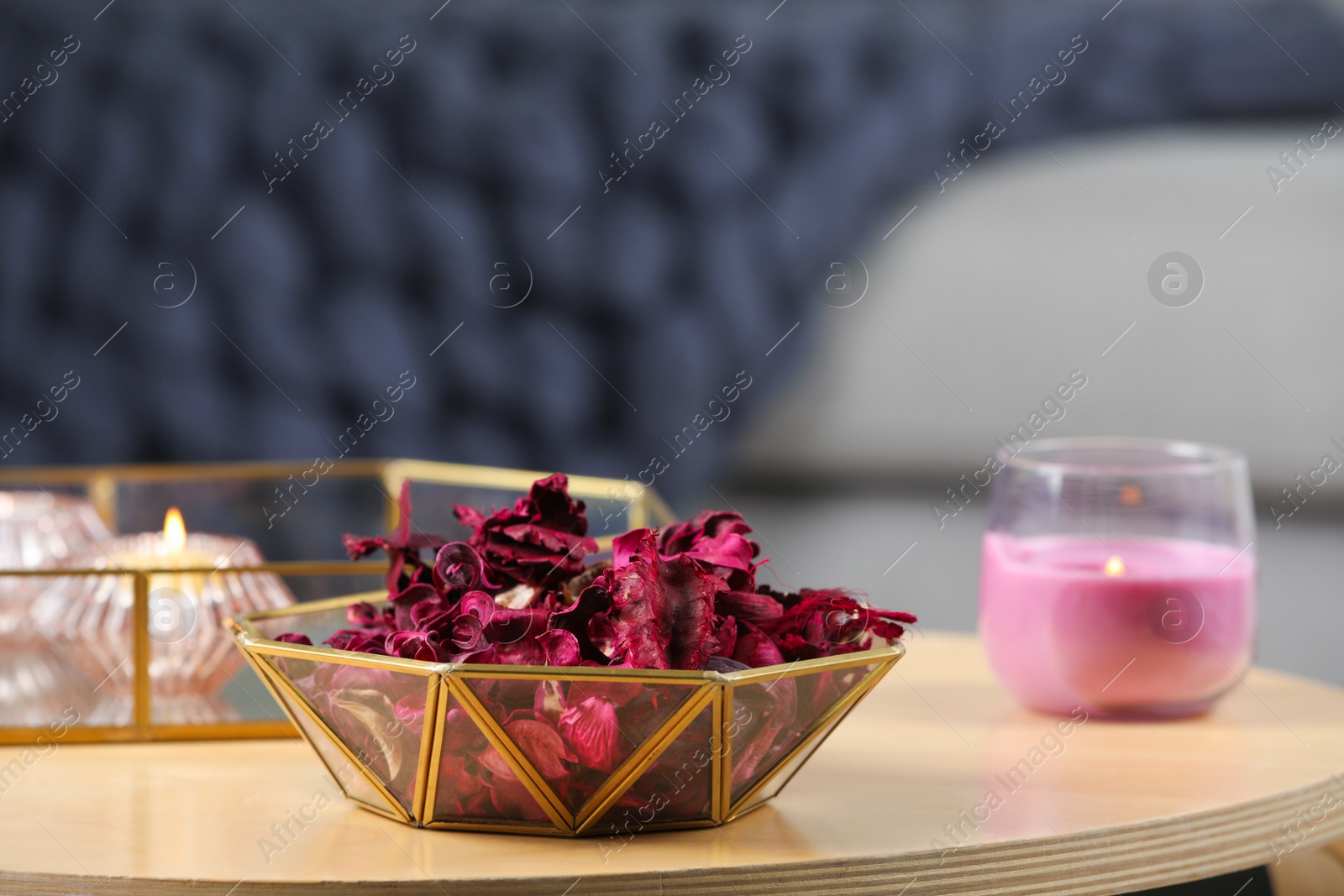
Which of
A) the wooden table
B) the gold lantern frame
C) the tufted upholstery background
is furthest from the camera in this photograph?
the tufted upholstery background

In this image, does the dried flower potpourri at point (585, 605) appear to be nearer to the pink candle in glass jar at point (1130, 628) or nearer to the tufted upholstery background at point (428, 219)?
the pink candle in glass jar at point (1130, 628)

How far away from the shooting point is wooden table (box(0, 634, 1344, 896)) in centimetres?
37

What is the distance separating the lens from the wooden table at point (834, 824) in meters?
0.37

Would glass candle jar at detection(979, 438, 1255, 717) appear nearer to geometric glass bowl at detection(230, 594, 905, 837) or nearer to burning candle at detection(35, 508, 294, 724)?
geometric glass bowl at detection(230, 594, 905, 837)

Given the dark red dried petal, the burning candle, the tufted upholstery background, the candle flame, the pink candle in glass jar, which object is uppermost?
the tufted upholstery background

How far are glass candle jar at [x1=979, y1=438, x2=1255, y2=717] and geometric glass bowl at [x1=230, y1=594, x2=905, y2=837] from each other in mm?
170

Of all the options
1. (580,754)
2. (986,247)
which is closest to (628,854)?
(580,754)

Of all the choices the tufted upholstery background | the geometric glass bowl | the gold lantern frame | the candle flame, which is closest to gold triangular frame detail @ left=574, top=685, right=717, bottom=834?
the geometric glass bowl

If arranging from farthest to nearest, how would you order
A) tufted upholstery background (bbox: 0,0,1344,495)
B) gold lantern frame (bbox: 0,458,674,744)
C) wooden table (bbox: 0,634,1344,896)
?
tufted upholstery background (bbox: 0,0,1344,495) → gold lantern frame (bbox: 0,458,674,744) → wooden table (bbox: 0,634,1344,896)

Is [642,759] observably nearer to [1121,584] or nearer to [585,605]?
[585,605]

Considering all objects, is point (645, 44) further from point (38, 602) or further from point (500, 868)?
point (500, 868)

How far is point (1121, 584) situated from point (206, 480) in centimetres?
44

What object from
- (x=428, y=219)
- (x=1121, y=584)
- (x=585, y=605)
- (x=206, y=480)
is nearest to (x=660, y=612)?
(x=585, y=605)

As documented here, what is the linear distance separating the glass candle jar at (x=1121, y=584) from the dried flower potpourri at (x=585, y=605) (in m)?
0.15
